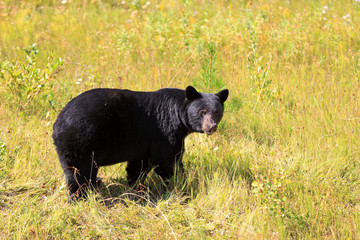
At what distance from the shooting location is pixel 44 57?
7.11 metres

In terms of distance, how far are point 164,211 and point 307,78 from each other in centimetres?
305

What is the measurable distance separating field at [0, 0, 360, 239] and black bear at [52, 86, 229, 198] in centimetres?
26

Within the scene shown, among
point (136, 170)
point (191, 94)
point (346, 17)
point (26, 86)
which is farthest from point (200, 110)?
point (346, 17)

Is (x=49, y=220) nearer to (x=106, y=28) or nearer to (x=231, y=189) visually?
Result: (x=231, y=189)

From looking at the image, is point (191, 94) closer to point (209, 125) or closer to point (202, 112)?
point (202, 112)

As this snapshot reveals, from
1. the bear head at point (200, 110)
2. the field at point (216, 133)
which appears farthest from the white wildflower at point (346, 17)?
the bear head at point (200, 110)

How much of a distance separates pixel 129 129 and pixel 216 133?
1437 millimetres

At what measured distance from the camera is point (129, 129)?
436 cm

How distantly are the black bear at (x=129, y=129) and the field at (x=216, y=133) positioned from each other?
0.85 ft

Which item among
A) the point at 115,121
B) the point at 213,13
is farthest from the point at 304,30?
the point at 115,121

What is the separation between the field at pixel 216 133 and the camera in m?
3.95

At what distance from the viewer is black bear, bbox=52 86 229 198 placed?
407 centimetres

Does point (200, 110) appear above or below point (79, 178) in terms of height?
above

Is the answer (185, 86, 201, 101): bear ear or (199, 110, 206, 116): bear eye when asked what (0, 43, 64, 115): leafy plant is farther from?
(199, 110, 206, 116): bear eye
